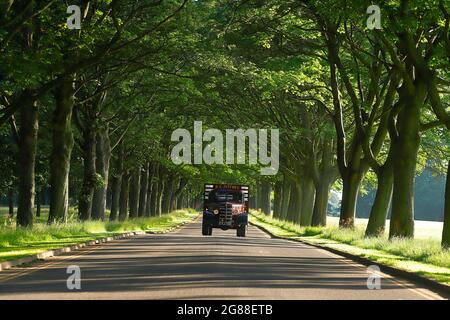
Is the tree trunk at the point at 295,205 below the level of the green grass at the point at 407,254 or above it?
above

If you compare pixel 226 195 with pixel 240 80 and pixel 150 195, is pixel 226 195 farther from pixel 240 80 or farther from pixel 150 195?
pixel 150 195

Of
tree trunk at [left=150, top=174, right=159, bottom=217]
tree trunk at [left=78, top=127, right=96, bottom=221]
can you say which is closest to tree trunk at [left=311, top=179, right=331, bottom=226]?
tree trunk at [left=78, top=127, right=96, bottom=221]

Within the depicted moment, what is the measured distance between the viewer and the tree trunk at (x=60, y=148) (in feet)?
119

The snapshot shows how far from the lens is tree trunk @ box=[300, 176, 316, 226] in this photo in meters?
56.9

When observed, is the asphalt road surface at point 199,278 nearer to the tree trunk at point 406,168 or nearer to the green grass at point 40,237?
the green grass at point 40,237

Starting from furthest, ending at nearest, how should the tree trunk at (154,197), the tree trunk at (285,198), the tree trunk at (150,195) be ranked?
the tree trunk at (154,197), the tree trunk at (285,198), the tree trunk at (150,195)

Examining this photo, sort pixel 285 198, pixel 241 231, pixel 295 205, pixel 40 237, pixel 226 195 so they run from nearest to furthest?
pixel 40 237
pixel 226 195
pixel 241 231
pixel 295 205
pixel 285 198

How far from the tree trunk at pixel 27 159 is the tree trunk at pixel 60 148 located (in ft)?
9.45

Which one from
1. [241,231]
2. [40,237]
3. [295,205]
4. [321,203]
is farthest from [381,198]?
[295,205]

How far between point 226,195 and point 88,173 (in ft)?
24.1

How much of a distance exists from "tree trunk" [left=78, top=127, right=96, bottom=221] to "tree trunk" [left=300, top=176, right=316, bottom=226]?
57.0 ft

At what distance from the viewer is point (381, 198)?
3625 cm

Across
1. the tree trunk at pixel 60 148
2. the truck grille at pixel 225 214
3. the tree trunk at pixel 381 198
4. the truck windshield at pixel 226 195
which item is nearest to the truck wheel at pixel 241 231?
the truck grille at pixel 225 214
